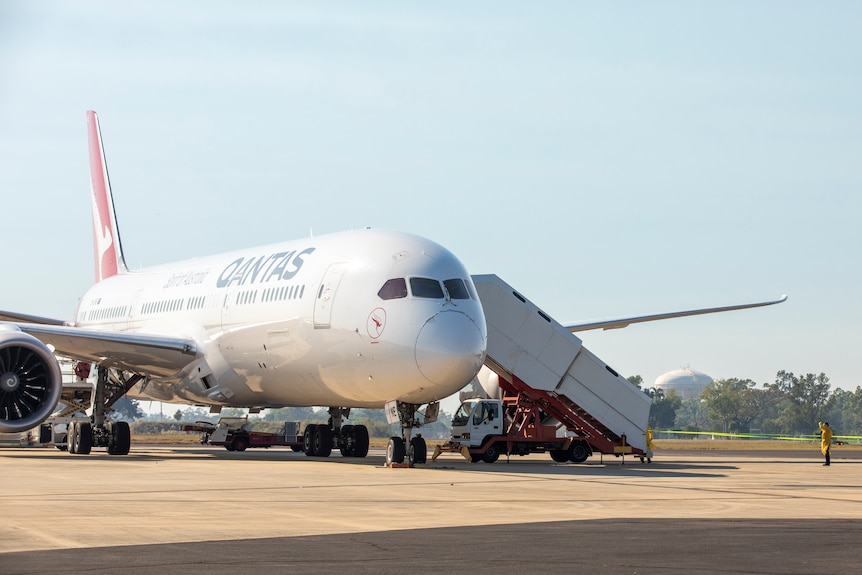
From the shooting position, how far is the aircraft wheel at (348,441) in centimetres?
3241

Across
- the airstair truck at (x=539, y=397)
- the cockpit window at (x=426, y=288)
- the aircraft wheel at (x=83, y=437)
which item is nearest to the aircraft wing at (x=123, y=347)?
the aircraft wheel at (x=83, y=437)

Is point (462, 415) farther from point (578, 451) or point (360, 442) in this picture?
point (360, 442)

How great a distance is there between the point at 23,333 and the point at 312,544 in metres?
20.5

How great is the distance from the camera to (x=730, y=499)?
60.2 feet

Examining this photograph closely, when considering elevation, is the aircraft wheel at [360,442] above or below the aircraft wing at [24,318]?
below

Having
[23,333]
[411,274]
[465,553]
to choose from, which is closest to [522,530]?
[465,553]

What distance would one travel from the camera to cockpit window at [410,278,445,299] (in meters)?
25.5

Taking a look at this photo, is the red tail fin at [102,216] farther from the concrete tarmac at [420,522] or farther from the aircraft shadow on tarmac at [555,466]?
the concrete tarmac at [420,522]

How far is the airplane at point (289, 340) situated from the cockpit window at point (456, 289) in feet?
0.11

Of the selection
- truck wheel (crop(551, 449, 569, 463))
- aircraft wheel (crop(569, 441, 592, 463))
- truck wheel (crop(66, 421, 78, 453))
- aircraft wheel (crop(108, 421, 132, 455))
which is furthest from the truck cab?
truck wheel (crop(66, 421, 78, 453))

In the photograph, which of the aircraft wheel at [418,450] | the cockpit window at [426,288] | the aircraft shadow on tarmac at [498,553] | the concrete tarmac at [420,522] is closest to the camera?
the aircraft shadow on tarmac at [498,553]

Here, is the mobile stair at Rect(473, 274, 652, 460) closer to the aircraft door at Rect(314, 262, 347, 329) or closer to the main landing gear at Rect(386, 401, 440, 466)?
the main landing gear at Rect(386, 401, 440, 466)

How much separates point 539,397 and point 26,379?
12.3 metres

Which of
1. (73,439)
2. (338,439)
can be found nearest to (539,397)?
(338,439)
